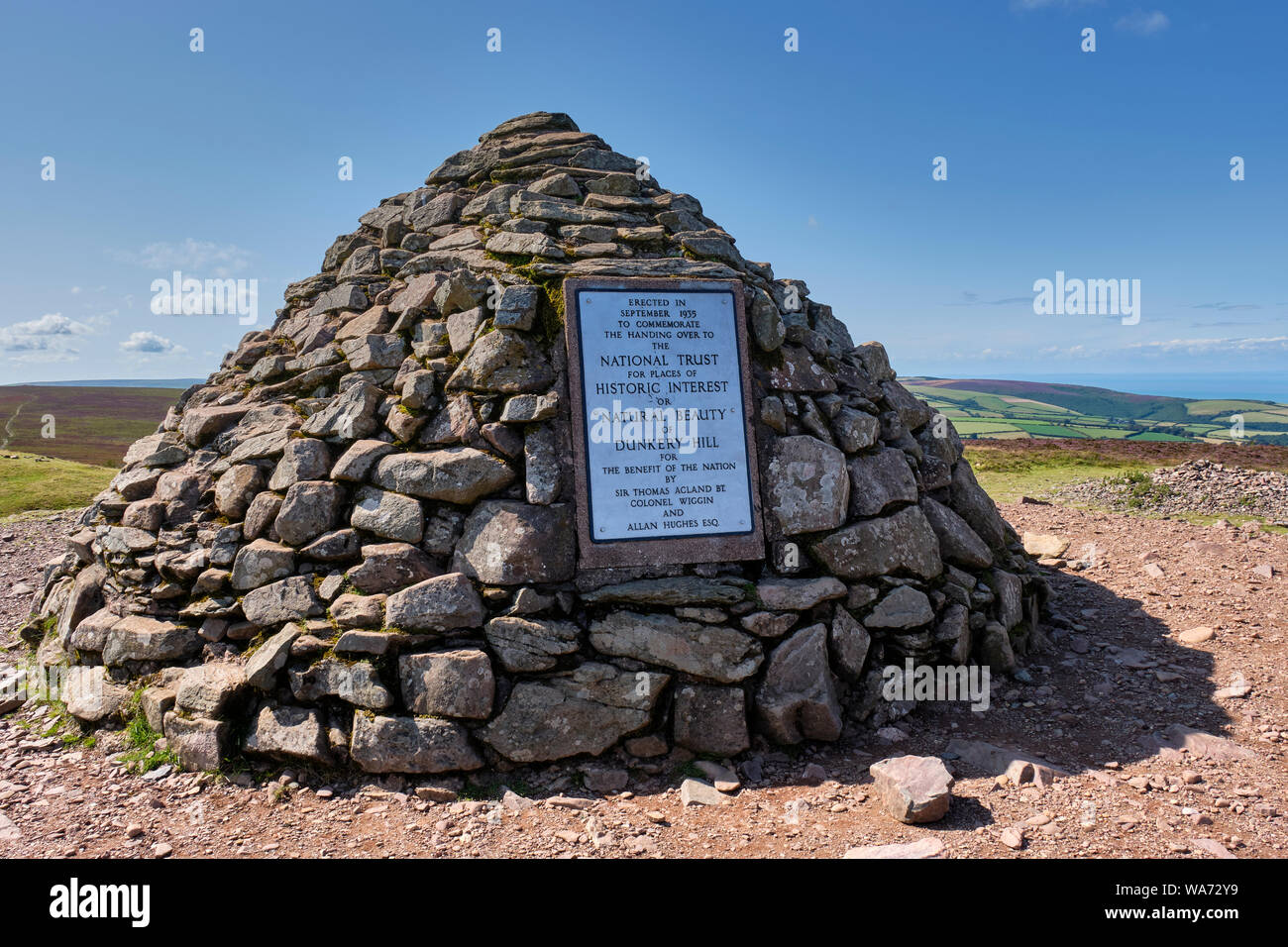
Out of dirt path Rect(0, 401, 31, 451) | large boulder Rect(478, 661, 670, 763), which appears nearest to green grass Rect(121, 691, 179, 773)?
large boulder Rect(478, 661, 670, 763)

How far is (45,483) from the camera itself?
67.9ft

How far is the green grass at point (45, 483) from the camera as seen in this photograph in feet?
61.7

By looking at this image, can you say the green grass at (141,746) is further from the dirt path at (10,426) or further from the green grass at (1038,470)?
the dirt path at (10,426)

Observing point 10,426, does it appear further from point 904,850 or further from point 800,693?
point 904,850

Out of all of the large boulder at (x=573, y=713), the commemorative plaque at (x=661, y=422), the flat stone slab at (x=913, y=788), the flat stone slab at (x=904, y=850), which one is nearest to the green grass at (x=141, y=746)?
the large boulder at (x=573, y=713)

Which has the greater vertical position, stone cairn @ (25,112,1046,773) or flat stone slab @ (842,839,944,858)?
stone cairn @ (25,112,1046,773)

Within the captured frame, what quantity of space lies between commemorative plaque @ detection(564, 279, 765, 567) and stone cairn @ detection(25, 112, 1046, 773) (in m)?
0.19

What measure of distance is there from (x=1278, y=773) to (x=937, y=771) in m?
2.73

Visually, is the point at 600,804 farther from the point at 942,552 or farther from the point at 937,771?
the point at 942,552

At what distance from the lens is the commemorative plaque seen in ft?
20.2

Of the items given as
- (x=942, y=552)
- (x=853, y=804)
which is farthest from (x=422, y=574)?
(x=942, y=552)

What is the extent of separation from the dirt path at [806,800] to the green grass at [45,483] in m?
15.6

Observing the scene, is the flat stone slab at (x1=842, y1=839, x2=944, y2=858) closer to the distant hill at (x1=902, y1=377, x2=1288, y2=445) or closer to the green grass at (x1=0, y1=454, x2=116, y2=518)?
the green grass at (x1=0, y1=454, x2=116, y2=518)

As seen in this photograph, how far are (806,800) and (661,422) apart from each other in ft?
10.6
